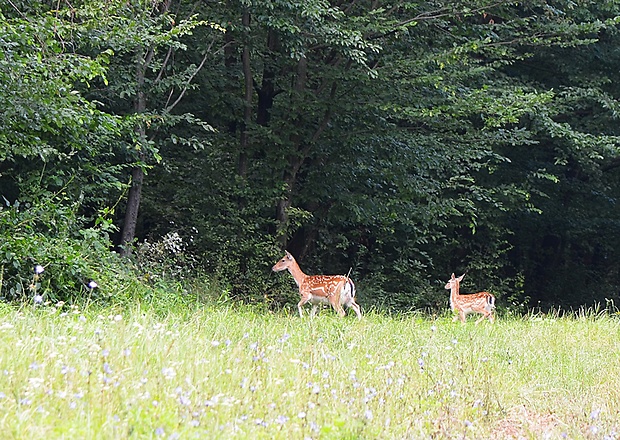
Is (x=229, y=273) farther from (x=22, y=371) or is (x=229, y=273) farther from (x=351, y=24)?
(x=22, y=371)

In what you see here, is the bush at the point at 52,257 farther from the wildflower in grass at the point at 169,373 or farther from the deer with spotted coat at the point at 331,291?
the wildflower in grass at the point at 169,373

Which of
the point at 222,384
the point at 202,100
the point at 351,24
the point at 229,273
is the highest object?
the point at 351,24

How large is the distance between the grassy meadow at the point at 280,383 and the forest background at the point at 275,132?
301 cm

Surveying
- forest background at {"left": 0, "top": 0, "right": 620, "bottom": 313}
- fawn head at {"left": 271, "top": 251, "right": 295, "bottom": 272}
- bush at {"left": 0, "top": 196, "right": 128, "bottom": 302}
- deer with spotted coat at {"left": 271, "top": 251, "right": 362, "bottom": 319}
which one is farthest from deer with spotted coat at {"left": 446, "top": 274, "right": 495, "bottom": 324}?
bush at {"left": 0, "top": 196, "right": 128, "bottom": 302}

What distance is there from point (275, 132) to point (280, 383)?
9.37m

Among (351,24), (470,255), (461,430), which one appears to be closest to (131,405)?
(461,430)

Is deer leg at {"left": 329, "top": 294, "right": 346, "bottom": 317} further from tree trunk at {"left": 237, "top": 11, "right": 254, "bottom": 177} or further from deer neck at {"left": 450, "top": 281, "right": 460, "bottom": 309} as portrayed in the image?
tree trunk at {"left": 237, "top": 11, "right": 254, "bottom": 177}

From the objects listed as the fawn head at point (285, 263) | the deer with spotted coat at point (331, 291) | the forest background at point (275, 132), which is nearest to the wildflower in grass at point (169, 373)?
the forest background at point (275, 132)

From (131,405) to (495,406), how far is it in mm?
2719

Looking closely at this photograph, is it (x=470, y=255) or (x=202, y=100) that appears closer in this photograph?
(x=202, y=100)

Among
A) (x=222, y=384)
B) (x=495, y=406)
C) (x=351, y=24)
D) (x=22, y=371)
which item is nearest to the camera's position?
(x=22, y=371)

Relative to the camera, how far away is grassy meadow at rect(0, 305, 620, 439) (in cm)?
434

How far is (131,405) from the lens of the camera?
4.45 metres

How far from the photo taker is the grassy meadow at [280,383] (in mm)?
4344
